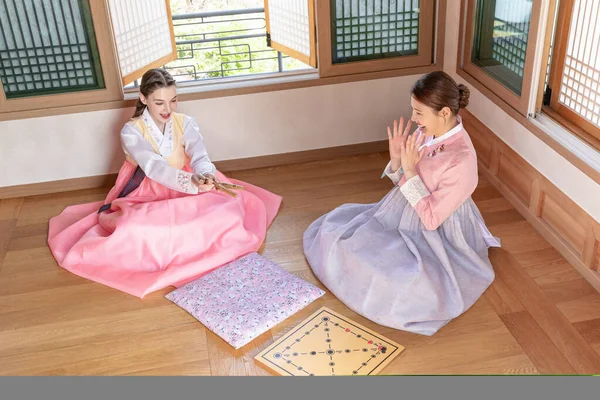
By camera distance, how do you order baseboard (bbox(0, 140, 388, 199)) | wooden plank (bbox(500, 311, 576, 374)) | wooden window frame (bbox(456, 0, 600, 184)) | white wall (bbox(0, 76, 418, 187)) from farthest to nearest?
baseboard (bbox(0, 140, 388, 199))
white wall (bbox(0, 76, 418, 187))
wooden window frame (bbox(456, 0, 600, 184))
wooden plank (bbox(500, 311, 576, 374))

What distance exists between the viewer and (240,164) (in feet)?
12.5

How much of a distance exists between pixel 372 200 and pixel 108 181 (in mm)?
1500

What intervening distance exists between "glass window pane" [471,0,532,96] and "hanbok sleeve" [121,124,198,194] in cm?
162

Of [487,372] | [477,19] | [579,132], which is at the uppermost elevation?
[477,19]

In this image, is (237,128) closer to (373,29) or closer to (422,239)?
(373,29)

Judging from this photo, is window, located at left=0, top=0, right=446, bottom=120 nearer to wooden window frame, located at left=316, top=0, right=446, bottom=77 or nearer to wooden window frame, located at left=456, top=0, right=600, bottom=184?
wooden window frame, located at left=316, top=0, right=446, bottom=77

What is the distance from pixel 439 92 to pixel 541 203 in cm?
90

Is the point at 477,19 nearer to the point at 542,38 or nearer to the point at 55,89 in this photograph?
the point at 542,38

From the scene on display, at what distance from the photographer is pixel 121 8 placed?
3.42 meters

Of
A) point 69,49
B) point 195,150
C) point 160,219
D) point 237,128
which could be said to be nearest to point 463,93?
point 195,150

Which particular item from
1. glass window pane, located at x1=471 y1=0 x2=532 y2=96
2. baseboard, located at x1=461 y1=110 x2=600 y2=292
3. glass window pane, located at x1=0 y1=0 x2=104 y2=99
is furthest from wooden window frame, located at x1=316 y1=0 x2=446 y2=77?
glass window pane, located at x1=0 y1=0 x2=104 y2=99

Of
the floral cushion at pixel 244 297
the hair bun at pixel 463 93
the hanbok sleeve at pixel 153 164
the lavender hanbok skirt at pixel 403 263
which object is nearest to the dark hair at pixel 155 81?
the hanbok sleeve at pixel 153 164

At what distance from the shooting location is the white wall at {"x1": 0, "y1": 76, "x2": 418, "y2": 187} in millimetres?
3533

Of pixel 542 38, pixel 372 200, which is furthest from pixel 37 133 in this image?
pixel 542 38
